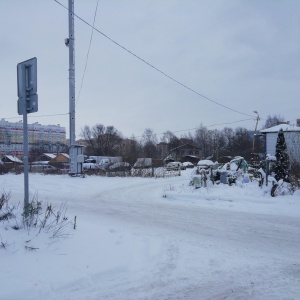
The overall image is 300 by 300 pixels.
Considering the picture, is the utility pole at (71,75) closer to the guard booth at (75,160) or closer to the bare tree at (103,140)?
the guard booth at (75,160)

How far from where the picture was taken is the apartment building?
316 feet

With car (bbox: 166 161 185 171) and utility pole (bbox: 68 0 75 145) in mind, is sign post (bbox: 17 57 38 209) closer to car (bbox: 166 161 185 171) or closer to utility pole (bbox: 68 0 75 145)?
utility pole (bbox: 68 0 75 145)

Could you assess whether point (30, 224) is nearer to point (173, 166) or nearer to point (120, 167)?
point (120, 167)

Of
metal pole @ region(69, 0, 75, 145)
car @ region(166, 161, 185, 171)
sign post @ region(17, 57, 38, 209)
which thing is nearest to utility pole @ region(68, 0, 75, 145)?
metal pole @ region(69, 0, 75, 145)

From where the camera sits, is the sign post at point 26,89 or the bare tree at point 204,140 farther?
the bare tree at point 204,140

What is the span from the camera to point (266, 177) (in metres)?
14.1

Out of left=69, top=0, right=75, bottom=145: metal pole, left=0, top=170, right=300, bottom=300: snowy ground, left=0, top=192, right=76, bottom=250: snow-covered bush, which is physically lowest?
left=0, top=170, right=300, bottom=300: snowy ground

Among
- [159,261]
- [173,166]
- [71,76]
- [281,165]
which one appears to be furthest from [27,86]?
[173,166]

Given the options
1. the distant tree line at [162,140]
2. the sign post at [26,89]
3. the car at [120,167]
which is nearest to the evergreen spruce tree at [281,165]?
the sign post at [26,89]

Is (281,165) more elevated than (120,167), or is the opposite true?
(281,165)

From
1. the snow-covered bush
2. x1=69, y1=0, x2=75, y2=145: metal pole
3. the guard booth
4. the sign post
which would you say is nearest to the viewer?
the snow-covered bush

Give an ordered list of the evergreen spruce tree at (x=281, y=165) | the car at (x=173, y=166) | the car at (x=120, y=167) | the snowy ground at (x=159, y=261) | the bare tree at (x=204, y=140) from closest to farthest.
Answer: the snowy ground at (x=159, y=261)
the evergreen spruce tree at (x=281, y=165)
the car at (x=120, y=167)
the car at (x=173, y=166)
the bare tree at (x=204, y=140)

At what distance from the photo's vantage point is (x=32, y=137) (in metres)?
112

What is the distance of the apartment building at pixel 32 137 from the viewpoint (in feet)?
316
